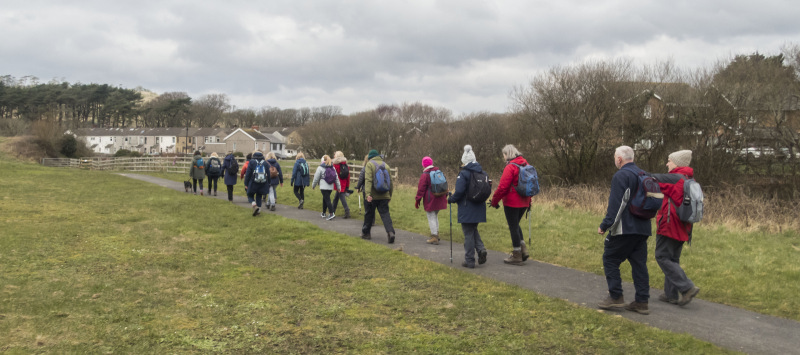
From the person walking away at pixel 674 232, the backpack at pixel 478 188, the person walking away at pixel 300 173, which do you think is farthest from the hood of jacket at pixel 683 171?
the person walking away at pixel 300 173

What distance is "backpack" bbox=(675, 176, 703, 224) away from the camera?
6023mm

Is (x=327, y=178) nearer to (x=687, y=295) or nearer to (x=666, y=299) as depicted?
(x=666, y=299)

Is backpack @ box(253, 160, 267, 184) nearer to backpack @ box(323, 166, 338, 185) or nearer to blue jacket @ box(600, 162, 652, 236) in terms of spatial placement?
backpack @ box(323, 166, 338, 185)

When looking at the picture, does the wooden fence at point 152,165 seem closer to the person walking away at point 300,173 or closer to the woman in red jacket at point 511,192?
the person walking away at point 300,173

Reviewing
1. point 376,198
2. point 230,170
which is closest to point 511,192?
point 376,198

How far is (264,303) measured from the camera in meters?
6.03

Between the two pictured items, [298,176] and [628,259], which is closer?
[628,259]

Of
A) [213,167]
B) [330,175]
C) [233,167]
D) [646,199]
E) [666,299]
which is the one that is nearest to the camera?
[646,199]

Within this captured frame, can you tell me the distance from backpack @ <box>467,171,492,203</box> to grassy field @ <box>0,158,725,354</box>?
3.57 feet

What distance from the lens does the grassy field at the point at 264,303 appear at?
15.8ft

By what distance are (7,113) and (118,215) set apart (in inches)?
4083

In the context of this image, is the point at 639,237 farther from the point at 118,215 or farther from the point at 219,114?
the point at 219,114

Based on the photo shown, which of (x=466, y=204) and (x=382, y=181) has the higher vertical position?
(x=382, y=181)

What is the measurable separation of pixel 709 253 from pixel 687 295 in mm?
3517
